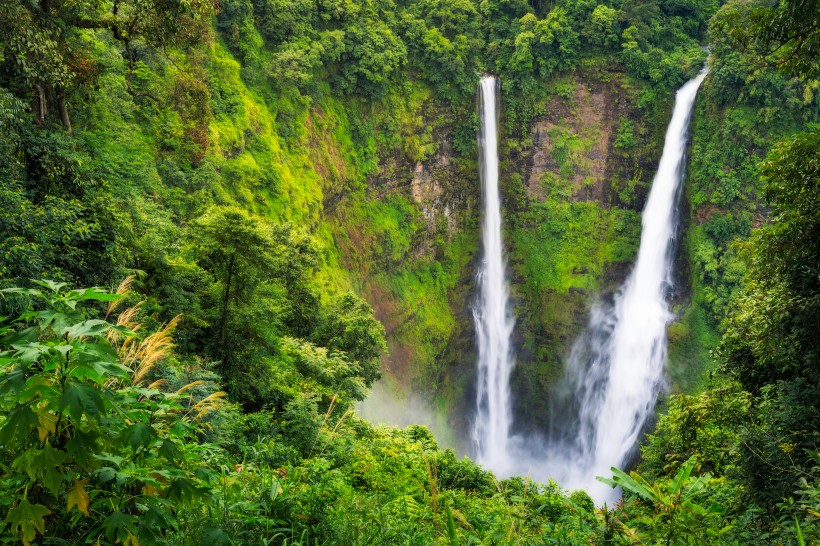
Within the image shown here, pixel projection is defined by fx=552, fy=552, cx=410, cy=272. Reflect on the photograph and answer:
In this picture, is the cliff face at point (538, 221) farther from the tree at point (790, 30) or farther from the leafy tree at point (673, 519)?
the leafy tree at point (673, 519)

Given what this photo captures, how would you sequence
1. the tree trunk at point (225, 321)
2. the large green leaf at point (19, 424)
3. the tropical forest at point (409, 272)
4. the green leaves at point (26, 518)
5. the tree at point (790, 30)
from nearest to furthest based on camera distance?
the large green leaf at point (19, 424) → the green leaves at point (26, 518) → the tropical forest at point (409, 272) → the tree at point (790, 30) → the tree trunk at point (225, 321)

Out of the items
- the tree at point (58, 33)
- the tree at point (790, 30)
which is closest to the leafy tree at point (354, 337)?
the tree at point (58, 33)

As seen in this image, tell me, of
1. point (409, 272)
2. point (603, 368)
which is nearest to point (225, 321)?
point (409, 272)

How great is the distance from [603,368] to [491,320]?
6.02 m

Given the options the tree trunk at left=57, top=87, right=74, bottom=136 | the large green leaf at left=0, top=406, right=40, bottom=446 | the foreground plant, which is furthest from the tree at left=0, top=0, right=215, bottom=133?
the large green leaf at left=0, top=406, right=40, bottom=446

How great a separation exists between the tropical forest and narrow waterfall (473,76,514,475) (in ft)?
0.52

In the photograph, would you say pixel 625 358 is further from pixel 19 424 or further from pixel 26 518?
pixel 19 424

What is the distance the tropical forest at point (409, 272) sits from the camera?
3244mm

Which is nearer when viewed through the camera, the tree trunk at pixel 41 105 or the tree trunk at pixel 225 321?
the tree trunk at pixel 41 105

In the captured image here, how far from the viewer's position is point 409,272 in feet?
88.8

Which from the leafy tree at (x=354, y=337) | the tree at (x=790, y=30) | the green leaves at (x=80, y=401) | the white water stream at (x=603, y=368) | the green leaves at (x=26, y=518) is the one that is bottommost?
the green leaves at (x=26, y=518)

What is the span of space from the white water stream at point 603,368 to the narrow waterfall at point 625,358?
0.15 feet

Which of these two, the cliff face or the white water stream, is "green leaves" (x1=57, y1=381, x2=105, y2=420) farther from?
the white water stream

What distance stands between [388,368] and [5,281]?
1869 cm
